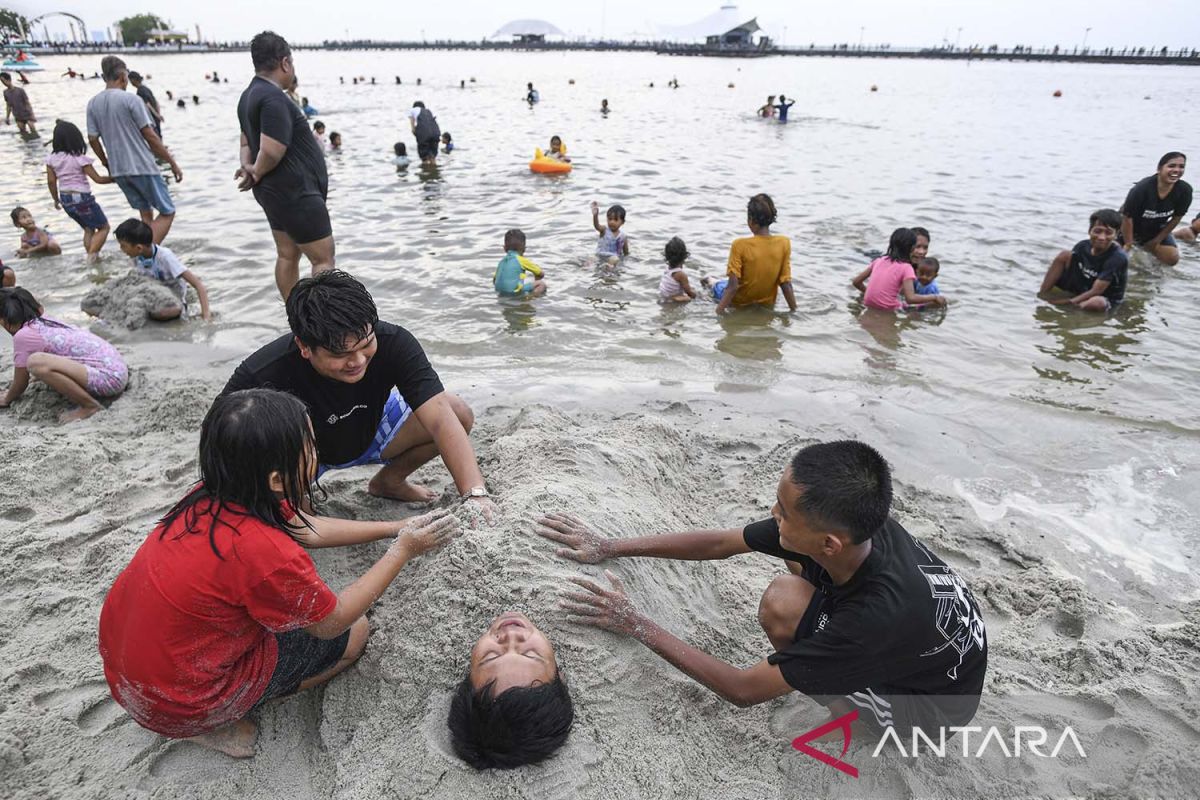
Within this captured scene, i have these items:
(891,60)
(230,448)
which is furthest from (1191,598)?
(891,60)

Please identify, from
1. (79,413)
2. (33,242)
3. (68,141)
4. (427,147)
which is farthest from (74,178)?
(427,147)

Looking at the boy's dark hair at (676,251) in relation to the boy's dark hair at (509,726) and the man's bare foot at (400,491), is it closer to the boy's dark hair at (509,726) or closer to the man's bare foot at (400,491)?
the man's bare foot at (400,491)

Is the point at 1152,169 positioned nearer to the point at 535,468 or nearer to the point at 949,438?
the point at 949,438

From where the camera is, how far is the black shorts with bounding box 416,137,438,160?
13.3 metres

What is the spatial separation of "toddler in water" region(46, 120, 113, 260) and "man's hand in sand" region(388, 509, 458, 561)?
290 inches

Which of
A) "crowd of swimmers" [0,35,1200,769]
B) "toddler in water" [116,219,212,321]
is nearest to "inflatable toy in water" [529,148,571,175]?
"toddler in water" [116,219,212,321]

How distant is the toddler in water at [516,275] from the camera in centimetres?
680

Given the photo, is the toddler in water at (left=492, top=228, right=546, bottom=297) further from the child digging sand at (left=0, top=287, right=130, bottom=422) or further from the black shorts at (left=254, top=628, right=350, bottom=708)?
the black shorts at (left=254, top=628, right=350, bottom=708)

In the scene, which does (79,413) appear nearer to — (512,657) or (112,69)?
(512,657)

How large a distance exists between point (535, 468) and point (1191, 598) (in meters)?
3.06

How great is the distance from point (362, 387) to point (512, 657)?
4.76ft

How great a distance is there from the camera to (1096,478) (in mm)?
4016

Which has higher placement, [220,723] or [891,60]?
[891,60]

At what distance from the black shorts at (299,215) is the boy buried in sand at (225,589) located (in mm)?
3667
